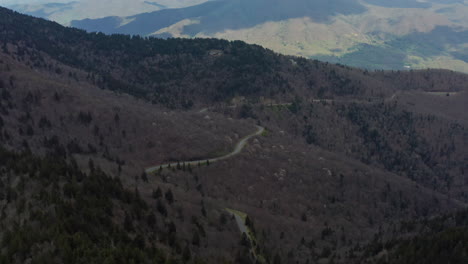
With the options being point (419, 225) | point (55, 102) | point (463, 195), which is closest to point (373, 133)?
point (463, 195)

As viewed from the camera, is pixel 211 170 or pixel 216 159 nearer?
pixel 211 170

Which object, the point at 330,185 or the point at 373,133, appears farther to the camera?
the point at 373,133

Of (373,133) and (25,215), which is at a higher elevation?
(25,215)

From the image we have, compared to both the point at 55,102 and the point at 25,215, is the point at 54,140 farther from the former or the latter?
the point at 25,215

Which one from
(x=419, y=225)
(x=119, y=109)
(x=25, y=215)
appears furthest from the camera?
(x=119, y=109)

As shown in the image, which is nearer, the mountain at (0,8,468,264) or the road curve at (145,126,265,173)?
the mountain at (0,8,468,264)

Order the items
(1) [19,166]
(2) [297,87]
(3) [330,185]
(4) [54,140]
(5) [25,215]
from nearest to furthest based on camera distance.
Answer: (5) [25,215]
(1) [19,166]
(4) [54,140]
(3) [330,185]
(2) [297,87]

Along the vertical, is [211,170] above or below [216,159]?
below

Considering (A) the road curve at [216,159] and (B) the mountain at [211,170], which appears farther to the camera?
(A) the road curve at [216,159]
